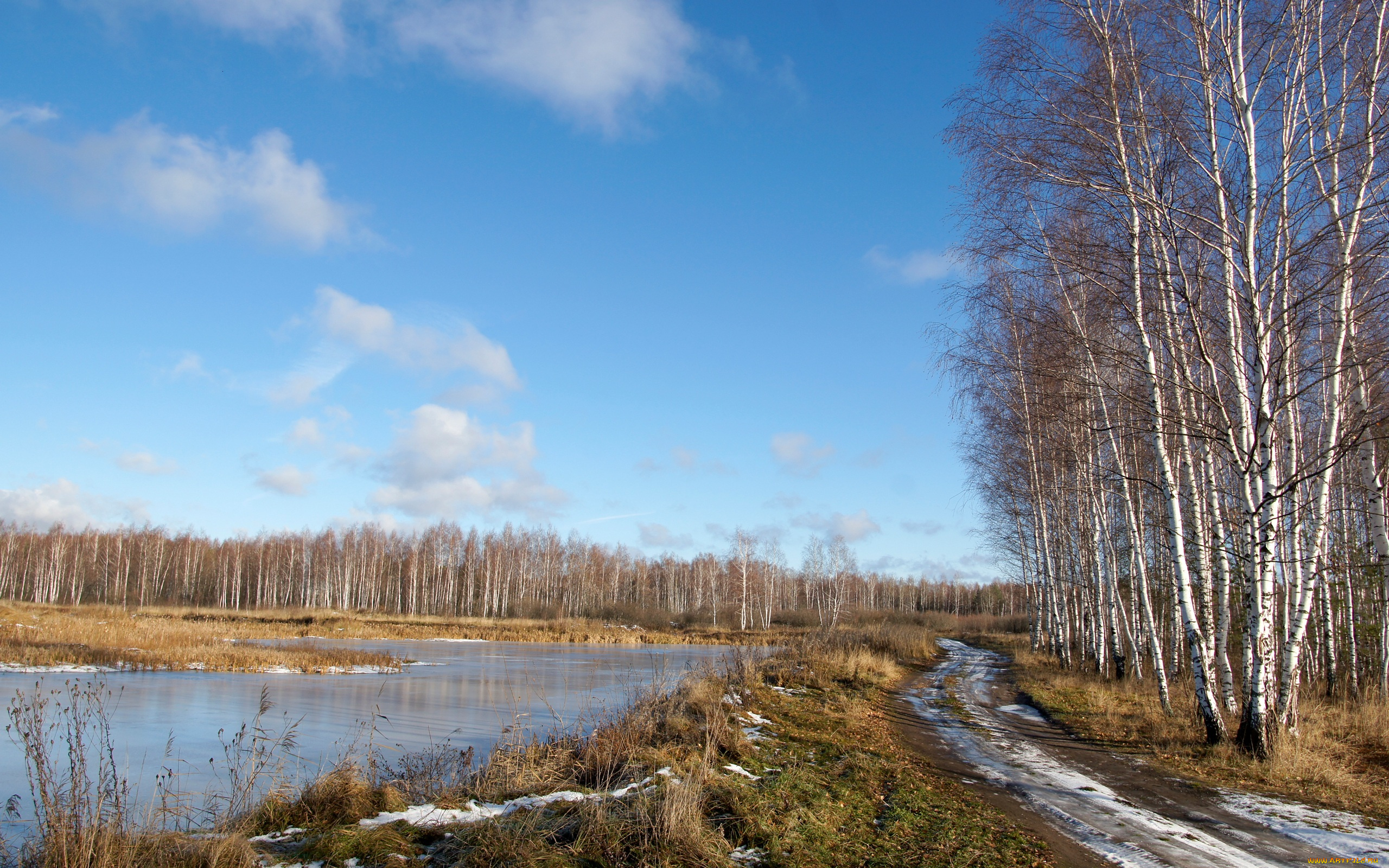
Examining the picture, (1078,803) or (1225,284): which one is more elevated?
(1225,284)

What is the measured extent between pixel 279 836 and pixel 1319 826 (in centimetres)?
908

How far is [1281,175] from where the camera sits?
9.34 meters

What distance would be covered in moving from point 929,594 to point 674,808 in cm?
11513

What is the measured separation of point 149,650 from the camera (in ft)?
82.9

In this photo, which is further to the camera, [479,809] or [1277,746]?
[1277,746]

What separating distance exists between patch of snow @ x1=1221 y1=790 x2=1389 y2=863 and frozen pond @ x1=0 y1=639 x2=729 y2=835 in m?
6.98

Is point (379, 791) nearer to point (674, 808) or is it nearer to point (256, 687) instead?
point (674, 808)

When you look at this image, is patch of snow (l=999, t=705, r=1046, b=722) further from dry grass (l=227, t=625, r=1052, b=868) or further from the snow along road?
dry grass (l=227, t=625, r=1052, b=868)

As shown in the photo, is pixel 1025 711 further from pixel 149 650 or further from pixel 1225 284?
pixel 149 650

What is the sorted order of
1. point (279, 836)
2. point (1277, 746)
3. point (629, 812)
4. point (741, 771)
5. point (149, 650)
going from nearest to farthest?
1. point (629, 812)
2. point (279, 836)
3. point (741, 771)
4. point (1277, 746)
5. point (149, 650)

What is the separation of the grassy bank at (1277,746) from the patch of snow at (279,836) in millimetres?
9403

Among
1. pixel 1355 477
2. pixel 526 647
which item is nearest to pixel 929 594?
pixel 526 647

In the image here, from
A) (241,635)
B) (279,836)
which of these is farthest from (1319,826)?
(241,635)

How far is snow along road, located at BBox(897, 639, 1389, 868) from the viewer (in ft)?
19.2
